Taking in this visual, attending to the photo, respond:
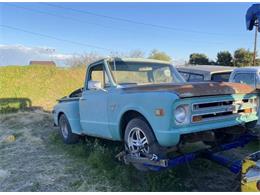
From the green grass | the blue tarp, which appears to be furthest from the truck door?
the green grass

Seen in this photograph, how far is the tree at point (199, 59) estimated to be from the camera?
3453 cm

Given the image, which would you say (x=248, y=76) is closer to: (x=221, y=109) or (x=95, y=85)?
(x=221, y=109)

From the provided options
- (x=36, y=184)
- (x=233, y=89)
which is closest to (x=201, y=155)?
(x=233, y=89)

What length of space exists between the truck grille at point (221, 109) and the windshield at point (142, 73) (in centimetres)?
149

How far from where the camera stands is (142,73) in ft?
19.3

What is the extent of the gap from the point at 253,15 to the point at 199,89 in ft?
4.65

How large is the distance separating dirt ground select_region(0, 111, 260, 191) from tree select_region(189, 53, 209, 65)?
1142 inches

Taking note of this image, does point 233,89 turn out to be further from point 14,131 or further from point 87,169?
point 14,131

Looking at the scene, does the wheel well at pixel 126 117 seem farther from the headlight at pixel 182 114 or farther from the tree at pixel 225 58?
the tree at pixel 225 58

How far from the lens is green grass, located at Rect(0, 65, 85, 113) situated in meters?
16.3

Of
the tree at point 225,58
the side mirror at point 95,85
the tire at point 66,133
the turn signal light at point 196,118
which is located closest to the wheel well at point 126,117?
the turn signal light at point 196,118

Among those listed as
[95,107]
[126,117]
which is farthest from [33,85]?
[126,117]

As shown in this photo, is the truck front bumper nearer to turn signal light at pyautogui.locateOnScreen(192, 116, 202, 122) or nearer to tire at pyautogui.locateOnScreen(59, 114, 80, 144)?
turn signal light at pyautogui.locateOnScreen(192, 116, 202, 122)

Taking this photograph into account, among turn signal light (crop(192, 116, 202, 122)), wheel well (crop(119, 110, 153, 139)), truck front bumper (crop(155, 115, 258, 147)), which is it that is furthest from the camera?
wheel well (crop(119, 110, 153, 139))
